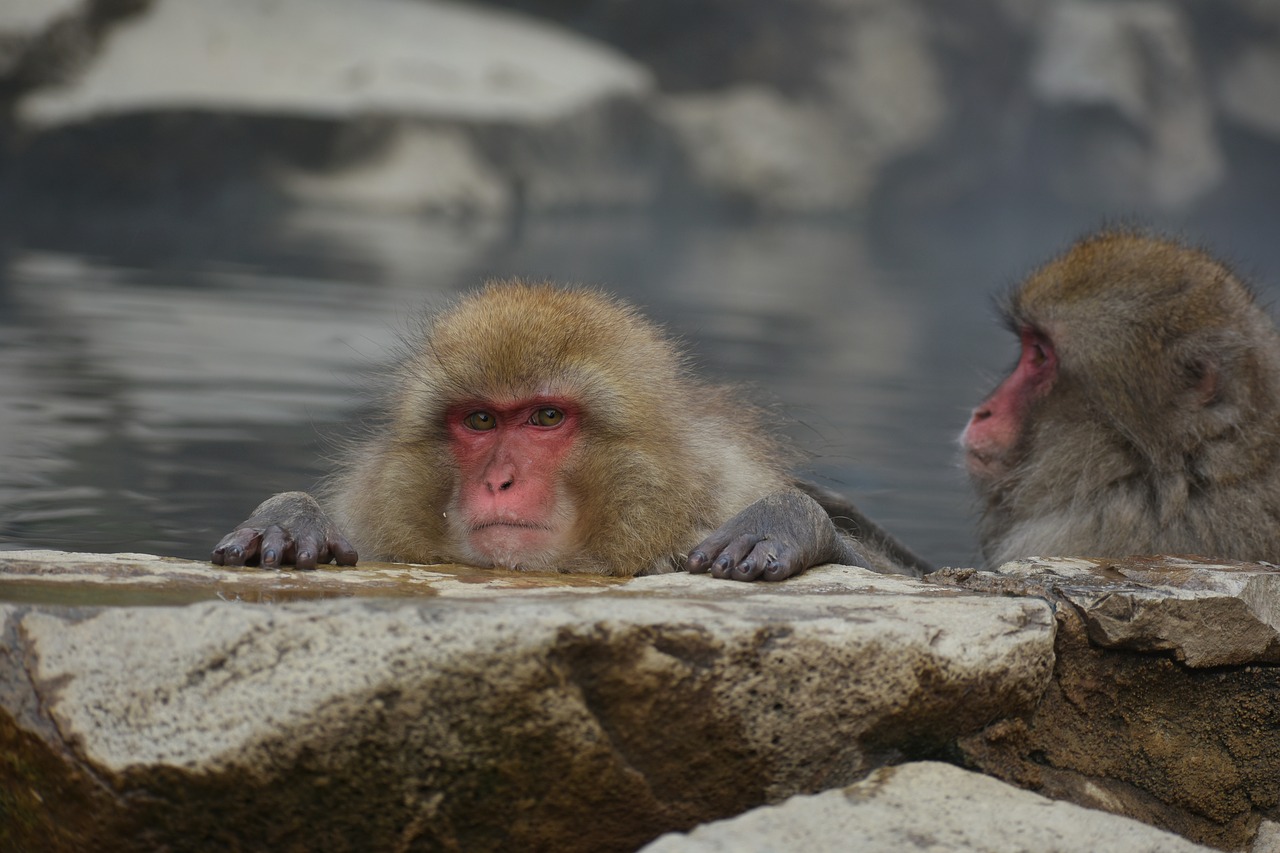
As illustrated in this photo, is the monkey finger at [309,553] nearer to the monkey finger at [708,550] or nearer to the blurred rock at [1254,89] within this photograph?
the monkey finger at [708,550]

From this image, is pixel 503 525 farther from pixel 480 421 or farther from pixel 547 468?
pixel 480 421

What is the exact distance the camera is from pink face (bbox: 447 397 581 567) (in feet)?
11.4

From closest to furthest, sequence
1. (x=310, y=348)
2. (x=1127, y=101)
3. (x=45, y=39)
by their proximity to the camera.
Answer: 1. (x=310, y=348)
2. (x=45, y=39)
3. (x=1127, y=101)

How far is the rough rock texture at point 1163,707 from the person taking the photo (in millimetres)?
2879

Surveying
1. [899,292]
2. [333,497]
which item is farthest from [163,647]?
[899,292]

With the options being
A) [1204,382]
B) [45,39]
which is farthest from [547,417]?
[45,39]

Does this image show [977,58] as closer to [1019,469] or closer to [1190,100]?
[1190,100]

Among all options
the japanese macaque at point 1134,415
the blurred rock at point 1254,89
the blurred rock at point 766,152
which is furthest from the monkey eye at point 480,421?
the blurred rock at point 1254,89

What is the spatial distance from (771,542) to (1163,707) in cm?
83

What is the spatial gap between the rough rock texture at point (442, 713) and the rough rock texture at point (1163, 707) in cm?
32

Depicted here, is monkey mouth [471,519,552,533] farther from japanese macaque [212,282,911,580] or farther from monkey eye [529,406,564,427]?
monkey eye [529,406,564,427]

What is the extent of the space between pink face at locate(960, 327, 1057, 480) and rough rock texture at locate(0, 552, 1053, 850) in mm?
1955

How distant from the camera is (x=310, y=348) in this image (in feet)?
29.2

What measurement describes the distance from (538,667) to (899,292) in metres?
13.9
